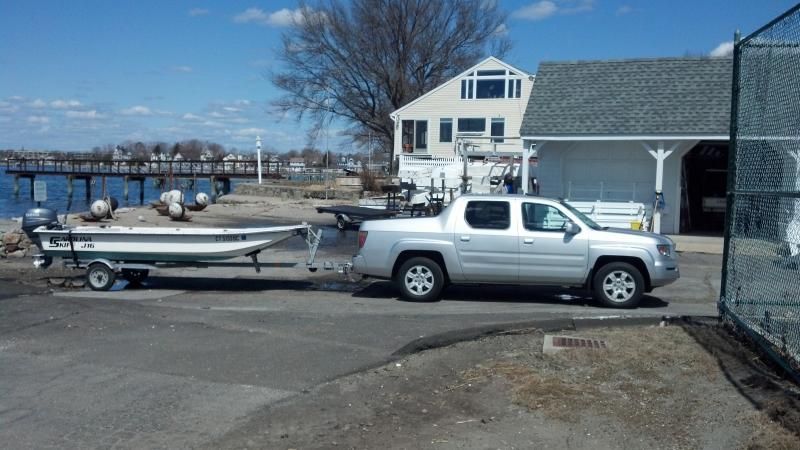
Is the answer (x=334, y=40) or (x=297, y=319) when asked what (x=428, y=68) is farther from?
(x=297, y=319)

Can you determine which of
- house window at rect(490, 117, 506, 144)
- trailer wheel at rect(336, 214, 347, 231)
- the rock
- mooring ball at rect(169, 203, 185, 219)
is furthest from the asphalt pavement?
house window at rect(490, 117, 506, 144)

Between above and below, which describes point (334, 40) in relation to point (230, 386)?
above

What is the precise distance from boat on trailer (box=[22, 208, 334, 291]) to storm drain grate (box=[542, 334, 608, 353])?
15.0ft

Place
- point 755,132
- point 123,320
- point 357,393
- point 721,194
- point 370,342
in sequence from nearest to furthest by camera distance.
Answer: point 357,393
point 755,132
point 370,342
point 123,320
point 721,194

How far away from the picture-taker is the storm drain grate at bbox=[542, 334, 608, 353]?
26.3 feet

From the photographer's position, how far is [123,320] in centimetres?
1016

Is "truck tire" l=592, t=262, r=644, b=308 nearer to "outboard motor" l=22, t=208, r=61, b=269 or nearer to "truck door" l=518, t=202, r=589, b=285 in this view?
"truck door" l=518, t=202, r=589, b=285

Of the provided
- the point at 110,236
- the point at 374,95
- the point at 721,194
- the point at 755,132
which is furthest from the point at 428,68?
the point at 755,132

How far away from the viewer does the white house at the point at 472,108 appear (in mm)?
41594

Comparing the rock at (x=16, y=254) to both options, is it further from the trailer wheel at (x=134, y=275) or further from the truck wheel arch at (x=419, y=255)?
the truck wheel arch at (x=419, y=255)

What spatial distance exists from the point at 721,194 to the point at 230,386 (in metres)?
20.1

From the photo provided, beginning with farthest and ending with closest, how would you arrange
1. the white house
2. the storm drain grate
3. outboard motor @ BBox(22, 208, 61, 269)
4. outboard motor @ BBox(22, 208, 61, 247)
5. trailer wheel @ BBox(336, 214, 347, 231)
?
the white house < trailer wheel @ BBox(336, 214, 347, 231) < outboard motor @ BBox(22, 208, 61, 247) < outboard motor @ BBox(22, 208, 61, 269) < the storm drain grate

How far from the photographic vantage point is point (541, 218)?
11383 millimetres

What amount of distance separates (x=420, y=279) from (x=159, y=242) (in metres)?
4.26
